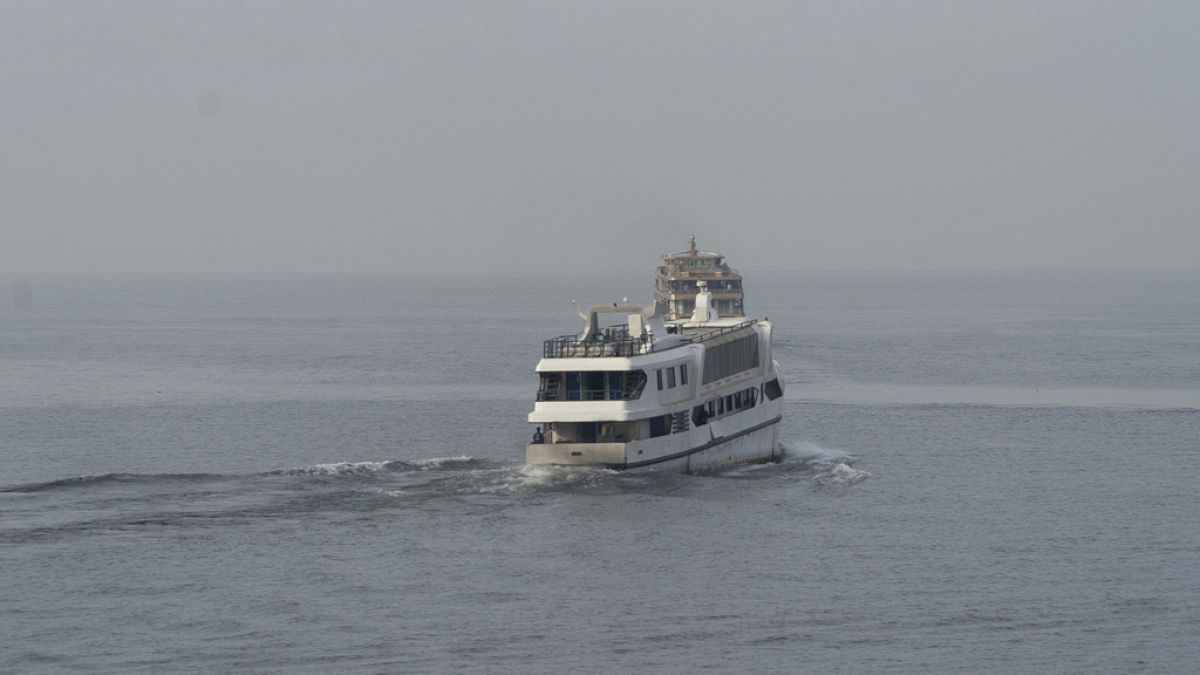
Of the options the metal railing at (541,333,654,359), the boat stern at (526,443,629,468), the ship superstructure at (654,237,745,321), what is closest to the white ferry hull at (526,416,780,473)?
the boat stern at (526,443,629,468)

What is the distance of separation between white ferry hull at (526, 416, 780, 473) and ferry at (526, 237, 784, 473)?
0.12ft

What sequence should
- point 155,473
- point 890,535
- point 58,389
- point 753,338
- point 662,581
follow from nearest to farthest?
point 662,581
point 890,535
point 155,473
point 753,338
point 58,389

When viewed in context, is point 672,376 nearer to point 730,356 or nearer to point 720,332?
point 730,356

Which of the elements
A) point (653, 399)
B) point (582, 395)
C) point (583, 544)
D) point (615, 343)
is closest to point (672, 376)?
point (653, 399)

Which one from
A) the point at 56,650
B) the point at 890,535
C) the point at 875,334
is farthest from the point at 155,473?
the point at 875,334

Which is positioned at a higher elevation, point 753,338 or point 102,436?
point 753,338

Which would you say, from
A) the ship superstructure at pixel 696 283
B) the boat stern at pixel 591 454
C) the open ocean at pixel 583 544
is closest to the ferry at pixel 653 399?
the boat stern at pixel 591 454

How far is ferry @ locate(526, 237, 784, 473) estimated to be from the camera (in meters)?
57.6

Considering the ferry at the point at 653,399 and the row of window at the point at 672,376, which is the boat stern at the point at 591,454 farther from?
the row of window at the point at 672,376

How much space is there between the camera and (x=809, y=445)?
71938mm

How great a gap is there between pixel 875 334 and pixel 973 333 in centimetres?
1010

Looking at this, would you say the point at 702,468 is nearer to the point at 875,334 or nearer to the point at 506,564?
the point at 506,564

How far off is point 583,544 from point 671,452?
12.5 metres

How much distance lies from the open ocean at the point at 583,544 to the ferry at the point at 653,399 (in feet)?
4.01
